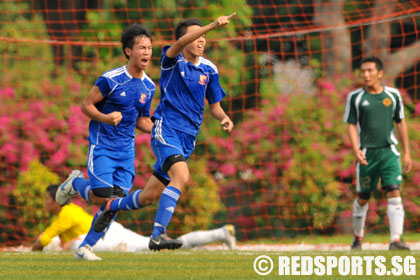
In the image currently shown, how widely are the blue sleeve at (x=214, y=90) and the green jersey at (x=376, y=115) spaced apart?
2.26m

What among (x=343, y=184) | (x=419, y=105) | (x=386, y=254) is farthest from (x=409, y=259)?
(x=419, y=105)

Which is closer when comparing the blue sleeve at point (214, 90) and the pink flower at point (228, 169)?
→ the blue sleeve at point (214, 90)

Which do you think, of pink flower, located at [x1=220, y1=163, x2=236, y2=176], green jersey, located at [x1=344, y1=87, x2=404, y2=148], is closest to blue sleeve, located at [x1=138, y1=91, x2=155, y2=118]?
green jersey, located at [x1=344, y1=87, x2=404, y2=148]

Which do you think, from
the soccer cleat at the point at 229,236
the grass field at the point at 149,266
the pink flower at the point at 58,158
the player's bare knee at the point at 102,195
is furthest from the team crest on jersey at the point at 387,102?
the pink flower at the point at 58,158

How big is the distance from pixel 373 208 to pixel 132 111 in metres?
4.69

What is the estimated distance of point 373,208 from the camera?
36.0ft

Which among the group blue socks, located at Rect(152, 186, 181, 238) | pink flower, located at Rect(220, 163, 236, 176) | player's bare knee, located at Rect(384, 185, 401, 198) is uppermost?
blue socks, located at Rect(152, 186, 181, 238)

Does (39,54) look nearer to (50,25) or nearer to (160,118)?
(50,25)

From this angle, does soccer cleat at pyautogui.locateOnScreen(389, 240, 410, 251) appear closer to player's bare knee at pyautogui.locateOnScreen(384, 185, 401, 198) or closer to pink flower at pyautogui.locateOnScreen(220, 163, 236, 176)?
player's bare knee at pyautogui.locateOnScreen(384, 185, 401, 198)

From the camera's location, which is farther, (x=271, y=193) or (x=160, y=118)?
(x=271, y=193)

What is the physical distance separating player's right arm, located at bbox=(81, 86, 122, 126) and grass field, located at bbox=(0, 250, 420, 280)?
1133mm

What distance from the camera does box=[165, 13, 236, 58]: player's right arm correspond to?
6.02 metres

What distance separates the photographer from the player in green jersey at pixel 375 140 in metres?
8.73

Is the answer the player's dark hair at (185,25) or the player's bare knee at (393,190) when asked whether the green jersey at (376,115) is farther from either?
the player's dark hair at (185,25)
